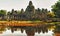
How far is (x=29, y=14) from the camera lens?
4.67 meters

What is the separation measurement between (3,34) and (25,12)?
1.98 feet

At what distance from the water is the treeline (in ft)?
0.63

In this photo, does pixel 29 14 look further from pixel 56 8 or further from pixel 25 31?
pixel 56 8

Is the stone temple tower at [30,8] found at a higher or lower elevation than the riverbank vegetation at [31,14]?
higher

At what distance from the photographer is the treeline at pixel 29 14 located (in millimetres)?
4644

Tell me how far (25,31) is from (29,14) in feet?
1.13

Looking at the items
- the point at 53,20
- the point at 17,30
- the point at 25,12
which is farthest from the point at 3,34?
the point at 53,20

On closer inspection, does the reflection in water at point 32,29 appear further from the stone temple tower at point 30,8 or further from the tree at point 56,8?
the stone temple tower at point 30,8

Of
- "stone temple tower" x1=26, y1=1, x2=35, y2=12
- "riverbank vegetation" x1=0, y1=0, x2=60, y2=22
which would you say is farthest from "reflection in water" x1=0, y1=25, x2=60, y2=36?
"stone temple tower" x1=26, y1=1, x2=35, y2=12

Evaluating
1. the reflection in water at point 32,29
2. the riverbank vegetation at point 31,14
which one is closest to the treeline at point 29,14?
the riverbank vegetation at point 31,14

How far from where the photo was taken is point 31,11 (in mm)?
4789

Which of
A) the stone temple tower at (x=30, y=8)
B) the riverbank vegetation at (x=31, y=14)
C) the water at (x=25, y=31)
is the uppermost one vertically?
the stone temple tower at (x=30, y=8)

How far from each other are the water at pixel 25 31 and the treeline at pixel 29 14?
7.5 inches

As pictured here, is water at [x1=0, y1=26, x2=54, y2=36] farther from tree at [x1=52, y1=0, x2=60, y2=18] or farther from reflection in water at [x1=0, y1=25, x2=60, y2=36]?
tree at [x1=52, y1=0, x2=60, y2=18]
